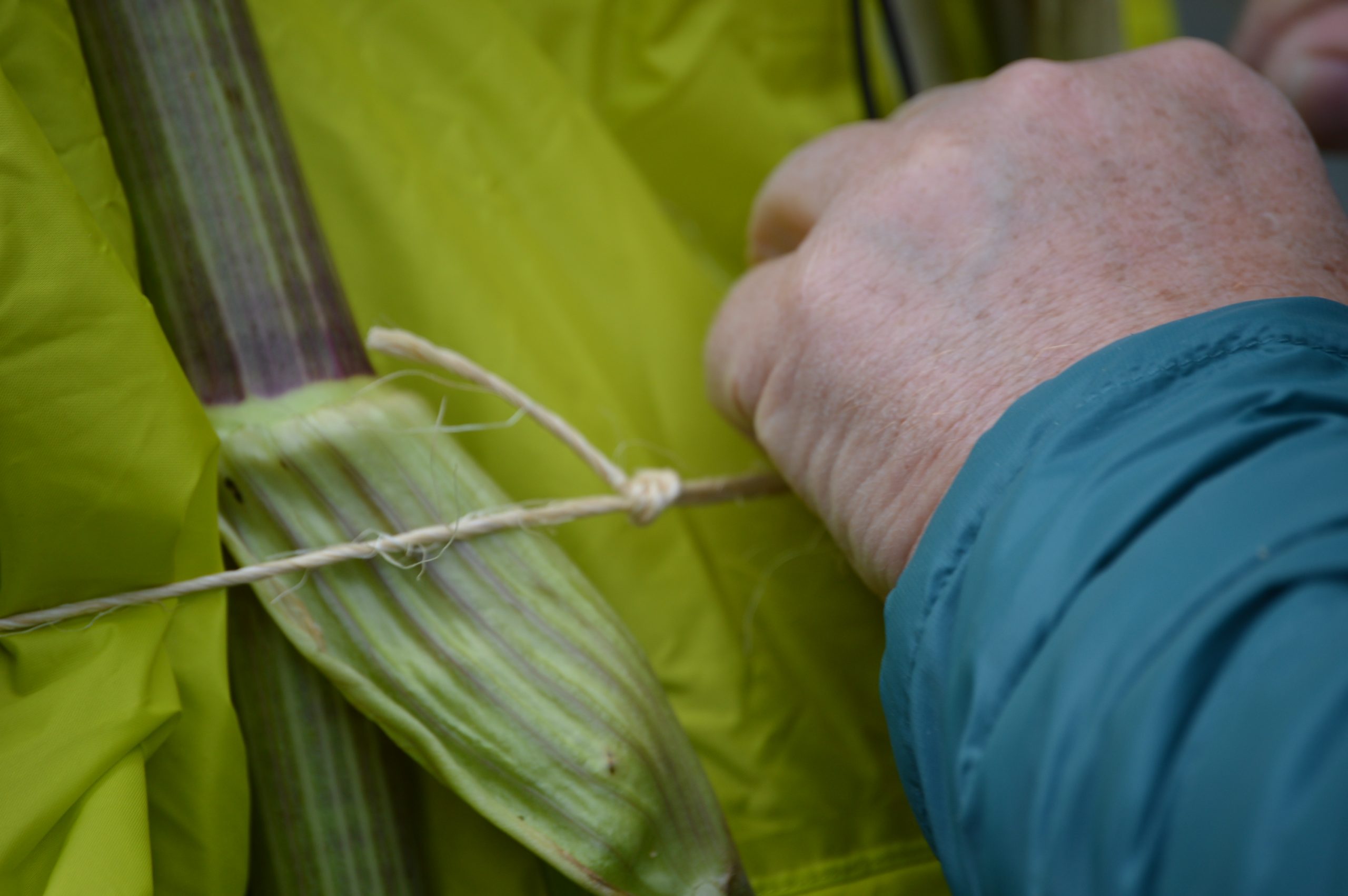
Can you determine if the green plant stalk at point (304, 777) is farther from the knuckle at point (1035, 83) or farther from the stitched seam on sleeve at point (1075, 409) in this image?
the knuckle at point (1035, 83)

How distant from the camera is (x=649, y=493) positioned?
54 centimetres

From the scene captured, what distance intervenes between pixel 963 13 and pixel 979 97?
483 mm

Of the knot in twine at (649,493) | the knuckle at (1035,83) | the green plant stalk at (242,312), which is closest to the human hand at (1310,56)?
the knuckle at (1035,83)

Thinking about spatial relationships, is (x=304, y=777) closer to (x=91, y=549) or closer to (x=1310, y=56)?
(x=91, y=549)

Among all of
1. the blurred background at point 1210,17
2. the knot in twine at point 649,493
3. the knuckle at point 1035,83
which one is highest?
the knuckle at point 1035,83

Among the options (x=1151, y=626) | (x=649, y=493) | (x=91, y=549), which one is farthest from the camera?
(x=649, y=493)

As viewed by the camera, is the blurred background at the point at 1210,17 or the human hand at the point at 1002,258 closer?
the human hand at the point at 1002,258

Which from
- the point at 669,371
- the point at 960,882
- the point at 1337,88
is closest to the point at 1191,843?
the point at 960,882

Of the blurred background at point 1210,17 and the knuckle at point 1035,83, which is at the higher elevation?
the knuckle at point 1035,83

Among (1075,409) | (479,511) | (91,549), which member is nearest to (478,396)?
(479,511)

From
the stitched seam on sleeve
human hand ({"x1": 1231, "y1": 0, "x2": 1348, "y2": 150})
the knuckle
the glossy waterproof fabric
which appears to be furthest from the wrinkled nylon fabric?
human hand ({"x1": 1231, "y1": 0, "x2": 1348, "y2": 150})

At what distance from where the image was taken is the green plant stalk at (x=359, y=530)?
47 centimetres

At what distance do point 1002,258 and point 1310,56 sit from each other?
0.36m

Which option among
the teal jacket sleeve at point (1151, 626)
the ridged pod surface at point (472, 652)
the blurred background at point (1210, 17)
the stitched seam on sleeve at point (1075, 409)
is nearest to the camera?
the teal jacket sleeve at point (1151, 626)
